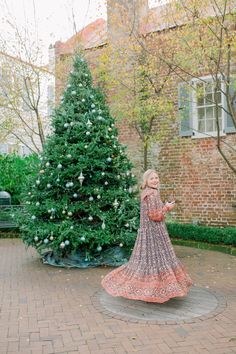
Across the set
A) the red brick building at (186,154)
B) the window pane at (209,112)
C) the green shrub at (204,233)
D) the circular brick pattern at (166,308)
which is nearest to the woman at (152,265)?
the circular brick pattern at (166,308)

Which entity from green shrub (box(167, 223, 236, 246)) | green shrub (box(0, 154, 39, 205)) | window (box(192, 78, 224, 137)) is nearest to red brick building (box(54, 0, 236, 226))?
window (box(192, 78, 224, 137))

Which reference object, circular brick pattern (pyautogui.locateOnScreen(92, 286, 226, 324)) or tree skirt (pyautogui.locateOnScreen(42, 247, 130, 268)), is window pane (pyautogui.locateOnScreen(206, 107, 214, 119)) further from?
circular brick pattern (pyautogui.locateOnScreen(92, 286, 226, 324))

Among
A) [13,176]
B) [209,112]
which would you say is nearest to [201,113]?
[209,112]

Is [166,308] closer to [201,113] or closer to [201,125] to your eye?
[201,125]

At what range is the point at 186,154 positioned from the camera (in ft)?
37.7

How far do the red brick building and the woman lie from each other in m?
5.12

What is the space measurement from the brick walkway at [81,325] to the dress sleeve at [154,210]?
140 centimetres

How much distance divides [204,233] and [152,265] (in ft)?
17.4

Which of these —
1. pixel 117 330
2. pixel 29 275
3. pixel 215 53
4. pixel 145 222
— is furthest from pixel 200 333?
pixel 215 53

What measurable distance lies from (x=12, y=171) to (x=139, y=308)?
974 cm

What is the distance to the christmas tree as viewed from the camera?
787 cm

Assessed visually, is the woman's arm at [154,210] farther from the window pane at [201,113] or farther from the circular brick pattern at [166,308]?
the window pane at [201,113]

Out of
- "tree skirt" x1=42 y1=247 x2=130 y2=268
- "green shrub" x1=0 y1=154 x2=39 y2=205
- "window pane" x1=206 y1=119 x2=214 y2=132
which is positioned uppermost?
"window pane" x1=206 y1=119 x2=214 y2=132

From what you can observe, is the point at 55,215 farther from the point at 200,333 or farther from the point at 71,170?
the point at 200,333
